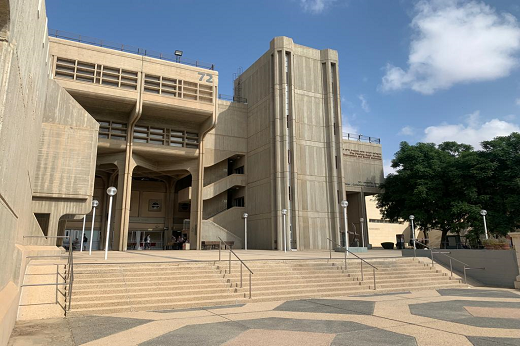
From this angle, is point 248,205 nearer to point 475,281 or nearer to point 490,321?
point 475,281

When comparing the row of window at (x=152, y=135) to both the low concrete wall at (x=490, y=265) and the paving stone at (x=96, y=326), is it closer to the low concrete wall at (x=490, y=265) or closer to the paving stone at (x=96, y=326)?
the low concrete wall at (x=490, y=265)

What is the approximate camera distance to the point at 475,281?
54.1 feet

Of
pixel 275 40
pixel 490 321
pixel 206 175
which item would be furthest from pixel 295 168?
pixel 490 321

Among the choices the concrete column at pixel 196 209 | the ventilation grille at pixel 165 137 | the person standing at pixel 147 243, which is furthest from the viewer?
the person standing at pixel 147 243

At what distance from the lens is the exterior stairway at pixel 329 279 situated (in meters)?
12.0

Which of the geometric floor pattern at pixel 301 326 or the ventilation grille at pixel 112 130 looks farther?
the ventilation grille at pixel 112 130

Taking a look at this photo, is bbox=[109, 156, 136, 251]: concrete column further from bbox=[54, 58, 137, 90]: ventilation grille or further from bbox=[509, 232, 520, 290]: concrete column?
bbox=[509, 232, 520, 290]: concrete column

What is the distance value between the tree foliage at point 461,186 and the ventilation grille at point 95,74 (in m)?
27.8

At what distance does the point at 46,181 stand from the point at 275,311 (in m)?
14.6

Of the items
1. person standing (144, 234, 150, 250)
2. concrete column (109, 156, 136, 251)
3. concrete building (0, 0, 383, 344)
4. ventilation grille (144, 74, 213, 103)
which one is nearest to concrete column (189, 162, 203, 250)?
concrete building (0, 0, 383, 344)

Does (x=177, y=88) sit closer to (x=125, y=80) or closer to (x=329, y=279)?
(x=125, y=80)

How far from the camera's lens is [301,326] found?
743 centimetres

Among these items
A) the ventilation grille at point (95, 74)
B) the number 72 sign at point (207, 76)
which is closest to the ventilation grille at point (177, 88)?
the number 72 sign at point (207, 76)

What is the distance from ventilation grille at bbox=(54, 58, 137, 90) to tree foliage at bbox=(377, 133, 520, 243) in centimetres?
2775
